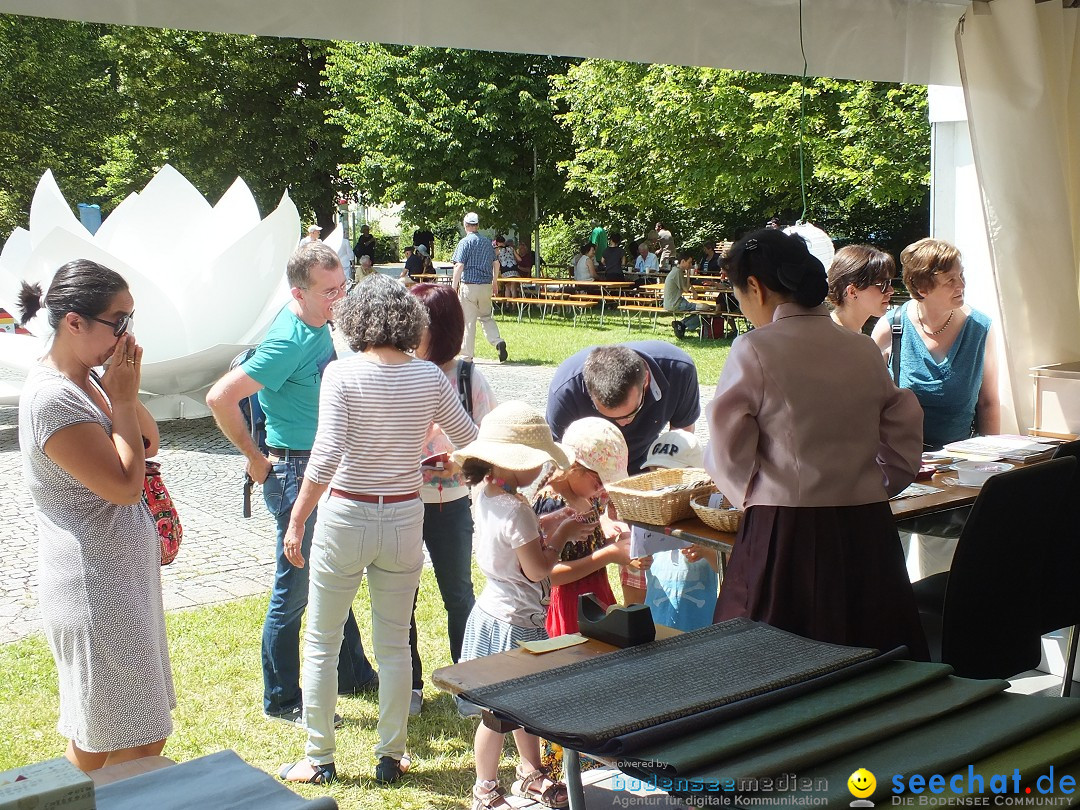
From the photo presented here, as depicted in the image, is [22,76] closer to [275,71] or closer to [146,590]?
[275,71]

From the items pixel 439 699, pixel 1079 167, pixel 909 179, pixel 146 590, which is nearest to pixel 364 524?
pixel 146 590

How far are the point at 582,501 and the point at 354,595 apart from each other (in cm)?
78

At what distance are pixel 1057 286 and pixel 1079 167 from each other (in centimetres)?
57

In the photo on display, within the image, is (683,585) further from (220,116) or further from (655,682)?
(220,116)

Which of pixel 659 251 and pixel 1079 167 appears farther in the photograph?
pixel 659 251

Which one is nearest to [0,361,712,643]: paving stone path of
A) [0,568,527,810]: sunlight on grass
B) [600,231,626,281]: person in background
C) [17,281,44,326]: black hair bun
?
[0,568,527,810]: sunlight on grass

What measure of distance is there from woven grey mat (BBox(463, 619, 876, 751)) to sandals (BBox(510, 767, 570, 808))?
1.32 meters

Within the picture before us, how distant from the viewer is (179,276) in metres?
9.98

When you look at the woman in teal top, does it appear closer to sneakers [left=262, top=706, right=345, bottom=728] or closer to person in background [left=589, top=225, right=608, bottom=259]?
sneakers [left=262, top=706, right=345, bottom=728]

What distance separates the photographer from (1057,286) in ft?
14.7

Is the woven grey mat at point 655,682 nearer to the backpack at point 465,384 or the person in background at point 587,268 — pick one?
the backpack at point 465,384

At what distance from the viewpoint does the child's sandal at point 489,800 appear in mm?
3197

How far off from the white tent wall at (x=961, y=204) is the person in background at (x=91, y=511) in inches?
139

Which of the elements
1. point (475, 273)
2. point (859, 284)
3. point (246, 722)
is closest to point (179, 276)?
point (475, 273)
